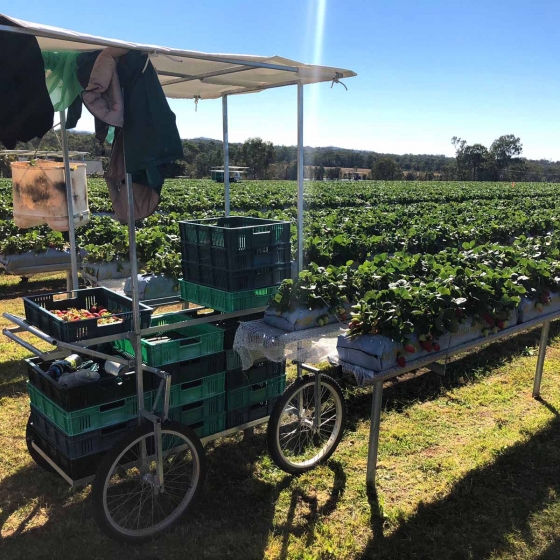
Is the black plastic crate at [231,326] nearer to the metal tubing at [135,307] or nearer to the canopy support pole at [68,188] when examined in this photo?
the metal tubing at [135,307]

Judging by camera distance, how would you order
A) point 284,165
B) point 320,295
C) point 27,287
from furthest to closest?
point 284,165 → point 27,287 → point 320,295

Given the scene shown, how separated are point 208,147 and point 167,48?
108 metres

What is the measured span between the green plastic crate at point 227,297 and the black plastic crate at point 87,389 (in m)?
0.87

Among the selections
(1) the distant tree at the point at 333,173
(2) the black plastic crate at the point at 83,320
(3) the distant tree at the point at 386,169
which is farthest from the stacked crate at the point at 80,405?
(3) the distant tree at the point at 386,169

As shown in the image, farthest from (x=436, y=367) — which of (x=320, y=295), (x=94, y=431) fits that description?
(x=94, y=431)

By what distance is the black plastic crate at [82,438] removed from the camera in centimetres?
359

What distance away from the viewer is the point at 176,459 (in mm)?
4469

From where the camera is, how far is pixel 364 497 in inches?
165

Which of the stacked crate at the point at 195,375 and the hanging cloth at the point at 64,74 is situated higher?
the hanging cloth at the point at 64,74

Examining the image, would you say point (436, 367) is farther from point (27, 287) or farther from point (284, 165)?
point (284, 165)

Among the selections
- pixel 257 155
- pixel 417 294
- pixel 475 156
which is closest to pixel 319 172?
pixel 257 155

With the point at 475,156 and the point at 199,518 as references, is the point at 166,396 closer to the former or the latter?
the point at 199,518

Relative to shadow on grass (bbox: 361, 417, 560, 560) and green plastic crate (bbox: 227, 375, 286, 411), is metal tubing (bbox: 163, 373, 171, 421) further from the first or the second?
shadow on grass (bbox: 361, 417, 560, 560)

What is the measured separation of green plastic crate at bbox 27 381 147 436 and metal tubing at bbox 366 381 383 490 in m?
1.69
